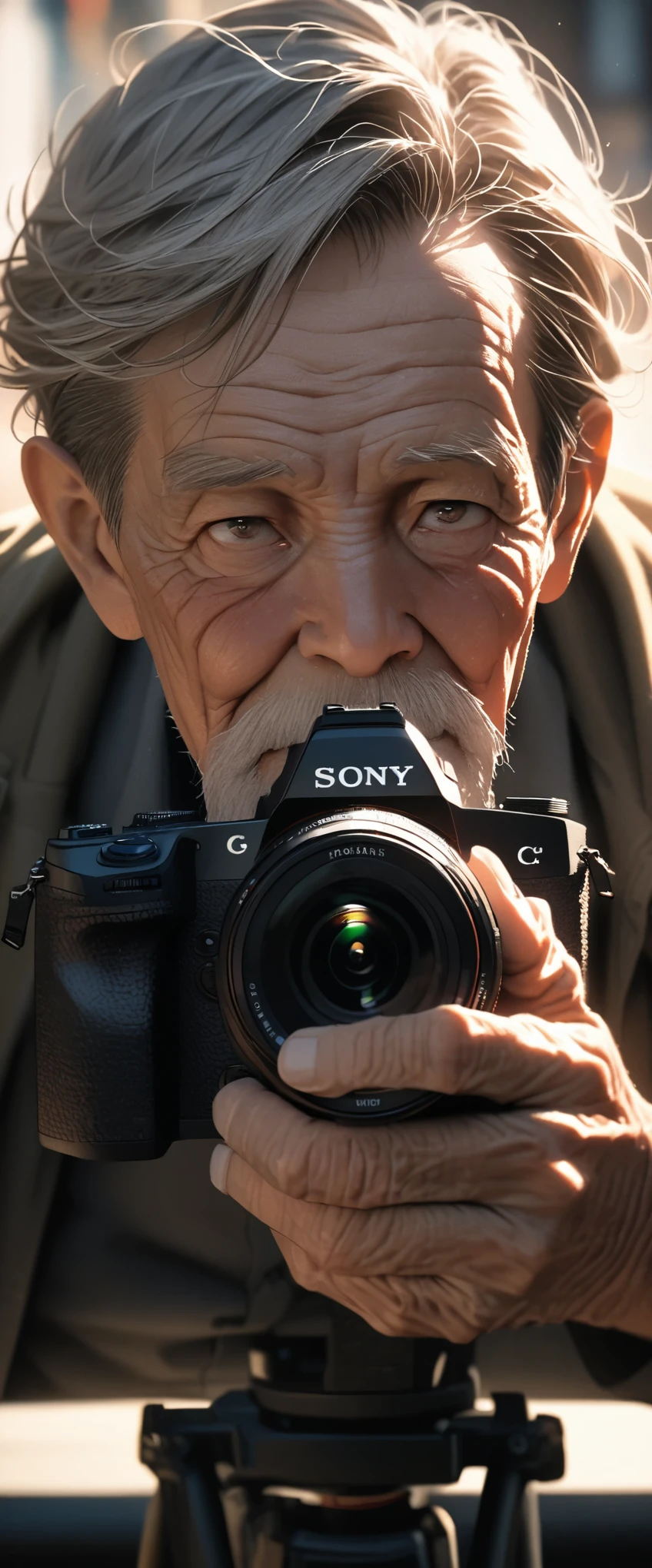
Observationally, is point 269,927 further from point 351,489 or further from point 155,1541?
point 155,1541

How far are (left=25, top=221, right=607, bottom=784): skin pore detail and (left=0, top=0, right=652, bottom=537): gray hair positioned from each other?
0.02 m

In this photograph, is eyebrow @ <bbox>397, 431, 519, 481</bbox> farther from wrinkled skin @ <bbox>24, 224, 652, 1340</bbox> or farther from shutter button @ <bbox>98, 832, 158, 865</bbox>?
shutter button @ <bbox>98, 832, 158, 865</bbox>

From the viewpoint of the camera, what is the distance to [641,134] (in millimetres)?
770

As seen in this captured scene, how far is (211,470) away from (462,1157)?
1.21ft

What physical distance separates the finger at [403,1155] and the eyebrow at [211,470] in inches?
12.3

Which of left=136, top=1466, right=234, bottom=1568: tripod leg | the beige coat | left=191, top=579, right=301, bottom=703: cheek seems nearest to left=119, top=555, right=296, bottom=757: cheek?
left=191, top=579, right=301, bottom=703: cheek

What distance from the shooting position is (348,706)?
68 cm

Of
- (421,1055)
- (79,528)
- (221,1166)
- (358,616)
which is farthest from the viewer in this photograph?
(79,528)

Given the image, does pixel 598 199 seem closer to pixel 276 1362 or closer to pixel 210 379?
pixel 210 379

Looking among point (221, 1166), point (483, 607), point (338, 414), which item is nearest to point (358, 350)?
point (338, 414)

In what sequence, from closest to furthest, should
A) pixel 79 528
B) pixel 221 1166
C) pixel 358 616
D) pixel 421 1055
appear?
pixel 421 1055
pixel 221 1166
pixel 358 616
pixel 79 528

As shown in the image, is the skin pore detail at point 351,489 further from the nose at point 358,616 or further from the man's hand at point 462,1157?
the man's hand at point 462,1157

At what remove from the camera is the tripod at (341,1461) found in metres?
0.63

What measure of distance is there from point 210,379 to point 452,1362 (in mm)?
522
